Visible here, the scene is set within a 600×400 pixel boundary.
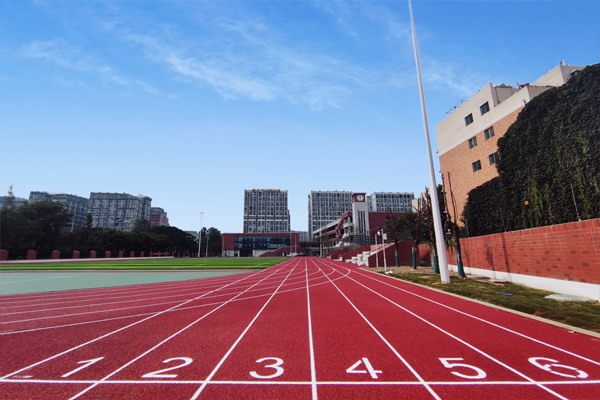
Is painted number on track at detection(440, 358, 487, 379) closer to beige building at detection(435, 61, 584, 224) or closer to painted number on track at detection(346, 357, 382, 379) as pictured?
painted number on track at detection(346, 357, 382, 379)

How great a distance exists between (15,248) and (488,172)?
74260mm

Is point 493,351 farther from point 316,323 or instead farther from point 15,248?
point 15,248

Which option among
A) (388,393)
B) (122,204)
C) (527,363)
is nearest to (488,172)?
(527,363)

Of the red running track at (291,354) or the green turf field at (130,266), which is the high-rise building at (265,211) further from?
the red running track at (291,354)

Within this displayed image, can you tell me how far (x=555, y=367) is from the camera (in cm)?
459

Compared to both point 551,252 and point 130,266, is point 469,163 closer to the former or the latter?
point 551,252

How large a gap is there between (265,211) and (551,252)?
14375 centimetres

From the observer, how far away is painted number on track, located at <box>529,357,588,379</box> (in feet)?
14.1

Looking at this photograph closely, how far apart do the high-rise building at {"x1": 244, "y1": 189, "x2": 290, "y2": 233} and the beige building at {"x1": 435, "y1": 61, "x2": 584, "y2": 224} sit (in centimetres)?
12503

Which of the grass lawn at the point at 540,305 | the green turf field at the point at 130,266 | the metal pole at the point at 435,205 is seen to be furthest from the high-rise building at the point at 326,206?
the grass lawn at the point at 540,305

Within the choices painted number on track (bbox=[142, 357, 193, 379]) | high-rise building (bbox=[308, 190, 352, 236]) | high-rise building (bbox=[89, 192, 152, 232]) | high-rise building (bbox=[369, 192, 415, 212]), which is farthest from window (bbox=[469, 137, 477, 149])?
high-rise building (bbox=[89, 192, 152, 232])

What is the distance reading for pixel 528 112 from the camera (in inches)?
711

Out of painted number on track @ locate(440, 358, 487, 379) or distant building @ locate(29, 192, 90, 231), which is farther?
distant building @ locate(29, 192, 90, 231)

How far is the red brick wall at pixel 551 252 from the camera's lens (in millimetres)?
10148
